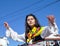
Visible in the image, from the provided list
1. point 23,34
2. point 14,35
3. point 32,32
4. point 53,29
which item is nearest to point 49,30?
point 53,29

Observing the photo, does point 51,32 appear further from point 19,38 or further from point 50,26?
point 19,38

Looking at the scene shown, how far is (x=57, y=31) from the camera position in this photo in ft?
64.1

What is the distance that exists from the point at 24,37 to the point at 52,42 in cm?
208

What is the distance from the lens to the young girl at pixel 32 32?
20547mm

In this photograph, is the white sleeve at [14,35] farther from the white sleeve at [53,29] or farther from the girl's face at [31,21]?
the white sleeve at [53,29]

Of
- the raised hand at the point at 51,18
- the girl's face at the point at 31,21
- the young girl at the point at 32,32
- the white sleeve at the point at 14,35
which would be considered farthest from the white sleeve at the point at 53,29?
the white sleeve at the point at 14,35

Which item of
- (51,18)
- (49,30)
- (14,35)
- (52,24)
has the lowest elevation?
(14,35)

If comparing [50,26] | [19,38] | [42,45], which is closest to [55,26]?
[50,26]

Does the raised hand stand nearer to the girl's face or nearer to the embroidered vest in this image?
the embroidered vest

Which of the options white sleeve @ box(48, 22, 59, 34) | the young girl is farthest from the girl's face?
white sleeve @ box(48, 22, 59, 34)

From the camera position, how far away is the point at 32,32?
21328mm

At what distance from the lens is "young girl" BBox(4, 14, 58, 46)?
20.5 metres

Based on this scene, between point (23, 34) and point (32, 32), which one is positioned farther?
point (23, 34)

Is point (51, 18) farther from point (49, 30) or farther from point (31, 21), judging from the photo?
point (31, 21)
